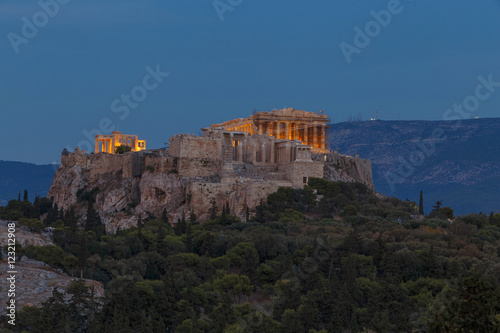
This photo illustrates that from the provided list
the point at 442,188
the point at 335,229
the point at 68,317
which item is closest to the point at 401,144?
the point at 442,188

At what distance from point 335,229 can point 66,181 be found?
1245 inches

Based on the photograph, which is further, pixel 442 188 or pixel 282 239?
pixel 442 188

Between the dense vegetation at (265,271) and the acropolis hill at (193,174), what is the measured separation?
8.05ft

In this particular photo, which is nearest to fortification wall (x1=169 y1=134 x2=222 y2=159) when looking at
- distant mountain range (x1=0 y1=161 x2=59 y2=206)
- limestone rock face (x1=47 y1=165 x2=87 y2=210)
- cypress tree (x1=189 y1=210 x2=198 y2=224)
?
cypress tree (x1=189 y1=210 x2=198 y2=224)

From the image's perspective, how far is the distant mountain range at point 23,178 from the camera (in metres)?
131

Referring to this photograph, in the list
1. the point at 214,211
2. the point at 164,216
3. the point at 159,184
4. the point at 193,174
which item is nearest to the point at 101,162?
the point at 159,184

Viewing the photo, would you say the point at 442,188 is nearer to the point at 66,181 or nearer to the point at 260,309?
the point at 66,181

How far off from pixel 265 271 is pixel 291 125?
1667 inches

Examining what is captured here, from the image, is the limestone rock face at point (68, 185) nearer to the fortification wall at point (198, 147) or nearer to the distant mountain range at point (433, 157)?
the fortification wall at point (198, 147)

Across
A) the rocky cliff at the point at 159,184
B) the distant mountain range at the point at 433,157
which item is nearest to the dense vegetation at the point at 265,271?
the rocky cliff at the point at 159,184

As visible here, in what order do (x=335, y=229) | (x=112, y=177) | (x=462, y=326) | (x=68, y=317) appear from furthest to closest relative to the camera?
(x=112, y=177), (x=335, y=229), (x=68, y=317), (x=462, y=326)

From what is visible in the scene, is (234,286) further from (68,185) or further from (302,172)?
(68,185)

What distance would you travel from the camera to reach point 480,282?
2411 cm

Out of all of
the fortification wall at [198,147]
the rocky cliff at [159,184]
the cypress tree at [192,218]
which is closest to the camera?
the cypress tree at [192,218]
